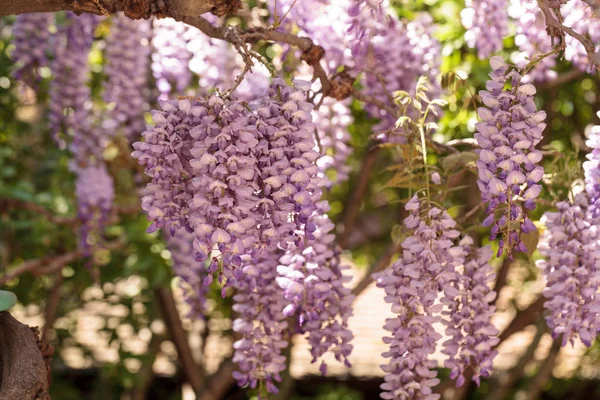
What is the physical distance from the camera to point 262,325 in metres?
2.02

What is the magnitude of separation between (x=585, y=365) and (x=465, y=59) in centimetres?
227

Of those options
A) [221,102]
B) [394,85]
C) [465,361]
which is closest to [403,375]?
[465,361]

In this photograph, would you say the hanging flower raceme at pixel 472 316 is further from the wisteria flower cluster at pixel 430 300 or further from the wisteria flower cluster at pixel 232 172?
the wisteria flower cluster at pixel 232 172

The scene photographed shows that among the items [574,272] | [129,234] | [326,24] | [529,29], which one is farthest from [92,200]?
[574,272]

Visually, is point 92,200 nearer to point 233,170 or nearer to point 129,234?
point 129,234

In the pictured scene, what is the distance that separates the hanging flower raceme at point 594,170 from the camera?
178 centimetres

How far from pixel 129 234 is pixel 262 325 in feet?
5.07

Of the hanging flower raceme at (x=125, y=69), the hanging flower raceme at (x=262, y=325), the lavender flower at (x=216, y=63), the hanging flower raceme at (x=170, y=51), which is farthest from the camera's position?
the hanging flower raceme at (x=125, y=69)

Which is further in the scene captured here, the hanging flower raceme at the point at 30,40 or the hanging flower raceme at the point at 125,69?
the hanging flower raceme at the point at 125,69

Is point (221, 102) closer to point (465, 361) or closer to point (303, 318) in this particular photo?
point (303, 318)

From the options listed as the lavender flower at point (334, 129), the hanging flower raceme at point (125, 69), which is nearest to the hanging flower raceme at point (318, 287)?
the lavender flower at point (334, 129)

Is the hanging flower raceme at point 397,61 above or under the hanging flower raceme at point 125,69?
above

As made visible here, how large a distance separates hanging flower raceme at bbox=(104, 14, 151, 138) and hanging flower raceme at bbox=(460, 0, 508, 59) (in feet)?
3.80

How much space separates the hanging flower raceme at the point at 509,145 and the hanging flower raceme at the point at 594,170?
0.69ft
